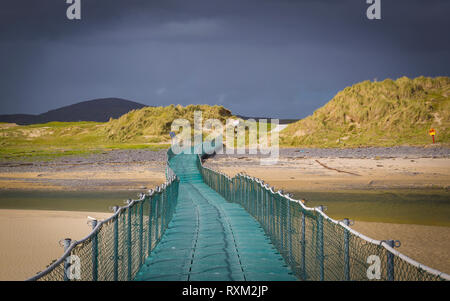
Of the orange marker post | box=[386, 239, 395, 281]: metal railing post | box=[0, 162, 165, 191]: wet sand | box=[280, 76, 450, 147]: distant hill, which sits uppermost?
box=[280, 76, 450, 147]: distant hill

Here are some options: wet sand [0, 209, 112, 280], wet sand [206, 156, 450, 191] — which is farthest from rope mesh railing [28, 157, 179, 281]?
wet sand [206, 156, 450, 191]

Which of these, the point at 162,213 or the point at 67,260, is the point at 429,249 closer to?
the point at 162,213

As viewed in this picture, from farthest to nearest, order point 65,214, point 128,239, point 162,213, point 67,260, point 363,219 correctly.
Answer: point 65,214, point 363,219, point 162,213, point 128,239, point 67,260

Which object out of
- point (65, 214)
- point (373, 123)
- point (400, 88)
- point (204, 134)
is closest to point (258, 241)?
point (65, 214)

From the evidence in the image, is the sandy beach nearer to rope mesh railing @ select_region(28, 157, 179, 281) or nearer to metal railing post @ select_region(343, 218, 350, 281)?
rope mesh railing @ select_region(28, 157, 179, 281)

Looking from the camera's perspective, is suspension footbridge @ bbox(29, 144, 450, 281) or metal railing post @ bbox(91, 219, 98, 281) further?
metal railing post @ bbox(91, 219, 98, 281)

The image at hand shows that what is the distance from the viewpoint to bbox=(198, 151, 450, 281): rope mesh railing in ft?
16.4

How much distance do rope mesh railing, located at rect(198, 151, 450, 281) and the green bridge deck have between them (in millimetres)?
323

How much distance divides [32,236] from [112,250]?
855 centimetres

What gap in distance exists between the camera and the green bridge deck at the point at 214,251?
7961mm

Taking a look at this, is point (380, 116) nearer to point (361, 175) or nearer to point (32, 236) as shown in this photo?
point (361, 175)

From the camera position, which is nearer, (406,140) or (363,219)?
(363,219)
